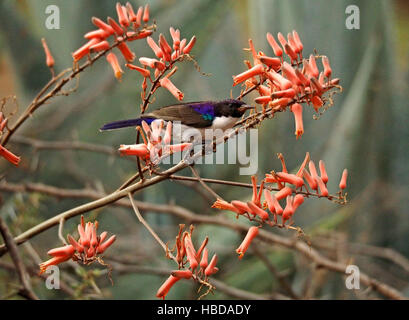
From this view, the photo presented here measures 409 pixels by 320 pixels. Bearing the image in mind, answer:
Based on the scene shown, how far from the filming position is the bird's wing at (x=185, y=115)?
2.54ft

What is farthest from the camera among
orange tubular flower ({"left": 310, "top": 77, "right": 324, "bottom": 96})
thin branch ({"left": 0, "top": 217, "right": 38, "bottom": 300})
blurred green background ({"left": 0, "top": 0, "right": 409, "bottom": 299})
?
blurred green background ({"left": 0, "top": 0, "right": 409, "bottom": 299})

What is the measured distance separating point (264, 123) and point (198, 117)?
2.89 feet

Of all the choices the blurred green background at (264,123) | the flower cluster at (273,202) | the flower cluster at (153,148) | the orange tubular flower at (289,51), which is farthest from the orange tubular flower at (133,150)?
the blurred green background at (264,123)

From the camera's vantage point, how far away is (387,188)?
1.63 m

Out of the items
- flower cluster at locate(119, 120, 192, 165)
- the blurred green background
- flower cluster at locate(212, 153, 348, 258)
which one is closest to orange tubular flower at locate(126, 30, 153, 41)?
flower cluster at locate(119, 120, 192, 165)

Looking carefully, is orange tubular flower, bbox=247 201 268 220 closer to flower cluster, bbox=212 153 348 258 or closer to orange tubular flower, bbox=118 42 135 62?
flower cluster, bbox=212 153 348 258

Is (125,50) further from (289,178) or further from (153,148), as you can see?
(289,178)

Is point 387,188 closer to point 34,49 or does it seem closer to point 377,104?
point 377,104

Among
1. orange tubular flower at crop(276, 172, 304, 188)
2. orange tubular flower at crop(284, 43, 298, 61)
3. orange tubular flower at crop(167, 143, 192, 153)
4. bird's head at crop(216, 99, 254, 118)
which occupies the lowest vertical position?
orange tubular flower at crop(276, 172, 304, 188)

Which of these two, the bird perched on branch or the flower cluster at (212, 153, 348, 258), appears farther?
the bird perched on branch

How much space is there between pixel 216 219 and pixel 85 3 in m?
0.86

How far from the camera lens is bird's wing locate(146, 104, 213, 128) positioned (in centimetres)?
77
